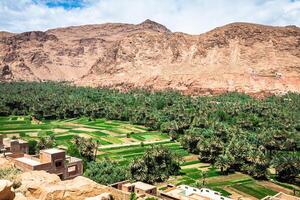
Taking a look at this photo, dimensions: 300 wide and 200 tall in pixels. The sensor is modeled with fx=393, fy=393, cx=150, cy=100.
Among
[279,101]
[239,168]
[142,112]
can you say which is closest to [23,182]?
[239,168]

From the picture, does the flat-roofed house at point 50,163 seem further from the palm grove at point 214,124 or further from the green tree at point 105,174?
the palm grove at point 214,124

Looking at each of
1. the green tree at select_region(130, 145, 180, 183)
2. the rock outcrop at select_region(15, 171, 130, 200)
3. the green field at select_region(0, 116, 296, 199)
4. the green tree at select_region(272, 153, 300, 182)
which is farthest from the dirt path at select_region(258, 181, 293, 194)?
the rock outcrop at select_region(15, 171, 130, 200)

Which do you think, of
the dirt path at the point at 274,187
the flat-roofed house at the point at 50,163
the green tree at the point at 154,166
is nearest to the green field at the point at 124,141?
the dirt path at the point at 274,187

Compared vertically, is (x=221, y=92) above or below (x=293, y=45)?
below

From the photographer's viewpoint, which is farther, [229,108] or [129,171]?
[229,108]

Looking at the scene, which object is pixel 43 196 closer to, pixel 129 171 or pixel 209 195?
pixel 209 195

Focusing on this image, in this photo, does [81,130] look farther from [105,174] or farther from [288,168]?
[288,168]

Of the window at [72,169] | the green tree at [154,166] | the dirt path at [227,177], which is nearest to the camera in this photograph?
the window at [72,169]

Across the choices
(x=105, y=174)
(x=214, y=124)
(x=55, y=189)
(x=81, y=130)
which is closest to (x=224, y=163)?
(x=105, y=174)
